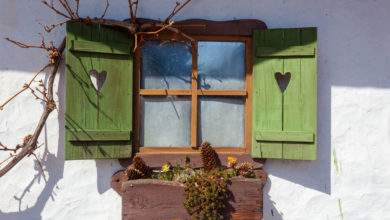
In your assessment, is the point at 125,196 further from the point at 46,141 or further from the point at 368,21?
the point at 368,21

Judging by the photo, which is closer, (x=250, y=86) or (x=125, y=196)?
(x=125, y=196)

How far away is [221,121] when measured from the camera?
328cm

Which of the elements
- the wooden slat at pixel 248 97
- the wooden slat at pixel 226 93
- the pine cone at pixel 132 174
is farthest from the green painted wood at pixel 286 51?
the pine cone at pixel 132 174

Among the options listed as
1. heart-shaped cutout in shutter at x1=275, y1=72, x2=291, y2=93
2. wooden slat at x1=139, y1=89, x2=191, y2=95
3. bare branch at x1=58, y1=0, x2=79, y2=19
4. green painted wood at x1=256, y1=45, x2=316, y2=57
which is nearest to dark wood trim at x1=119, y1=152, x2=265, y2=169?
wooden slat at x1=139, y1=89, x2=191, y2=95

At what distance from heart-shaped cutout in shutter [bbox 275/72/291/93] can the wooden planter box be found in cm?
68

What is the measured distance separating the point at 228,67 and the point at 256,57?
219 mm

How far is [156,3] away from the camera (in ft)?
10.6

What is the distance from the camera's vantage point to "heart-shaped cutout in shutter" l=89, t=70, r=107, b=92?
315cm

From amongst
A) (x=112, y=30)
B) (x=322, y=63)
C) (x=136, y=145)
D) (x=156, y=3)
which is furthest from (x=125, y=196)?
(x=322, y=63)

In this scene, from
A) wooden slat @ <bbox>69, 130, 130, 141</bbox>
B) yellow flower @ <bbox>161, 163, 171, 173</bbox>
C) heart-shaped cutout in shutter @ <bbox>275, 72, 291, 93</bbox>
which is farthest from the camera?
heart-shaped cutout in shutter @ <bbox>275, 72, 291, 93</bbox>

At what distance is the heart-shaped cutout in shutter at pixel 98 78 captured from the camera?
10.3 ft

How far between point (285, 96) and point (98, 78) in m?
1.21

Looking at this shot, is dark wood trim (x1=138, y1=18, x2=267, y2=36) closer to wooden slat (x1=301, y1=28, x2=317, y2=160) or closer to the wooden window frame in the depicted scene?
the wooden window frame

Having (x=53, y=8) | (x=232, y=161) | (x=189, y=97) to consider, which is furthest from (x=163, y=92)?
(x=53, y=8)
